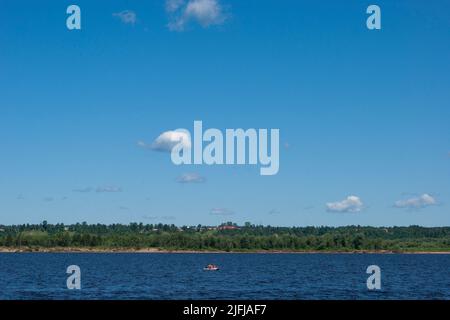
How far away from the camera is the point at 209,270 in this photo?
531ft

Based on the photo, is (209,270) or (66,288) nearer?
(66,288)

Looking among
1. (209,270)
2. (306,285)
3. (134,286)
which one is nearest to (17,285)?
(134,286)
